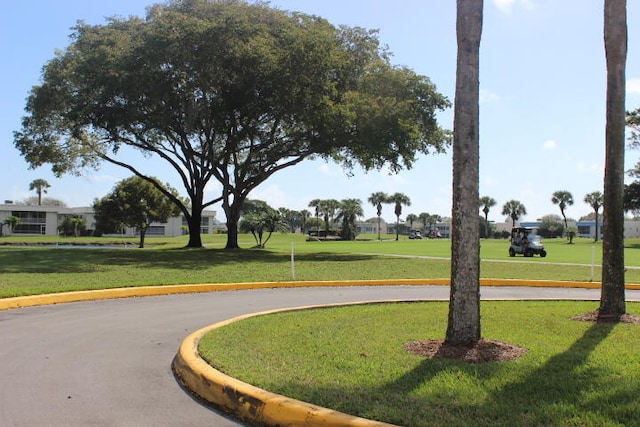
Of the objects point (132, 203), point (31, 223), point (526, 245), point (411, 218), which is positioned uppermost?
point (411, 218)

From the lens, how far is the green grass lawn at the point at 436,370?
14.5 feet

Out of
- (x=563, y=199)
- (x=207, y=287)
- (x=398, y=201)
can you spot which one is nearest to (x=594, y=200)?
(x=563, y=199)

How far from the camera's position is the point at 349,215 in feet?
356

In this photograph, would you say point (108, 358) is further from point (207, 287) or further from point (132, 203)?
point (132, 203)

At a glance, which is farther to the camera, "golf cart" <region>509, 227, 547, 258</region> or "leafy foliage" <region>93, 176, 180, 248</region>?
"leafy foliage" <region>93, 176, 180, 248</region>

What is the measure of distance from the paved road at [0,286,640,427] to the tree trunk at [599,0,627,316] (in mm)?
5045

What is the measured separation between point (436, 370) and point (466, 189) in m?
2.16

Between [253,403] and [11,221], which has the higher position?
[11,221]

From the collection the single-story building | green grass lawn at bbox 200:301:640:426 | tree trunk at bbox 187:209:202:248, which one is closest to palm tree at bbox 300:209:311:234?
the single-story building

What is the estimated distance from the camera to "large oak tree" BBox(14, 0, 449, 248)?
83.8ft

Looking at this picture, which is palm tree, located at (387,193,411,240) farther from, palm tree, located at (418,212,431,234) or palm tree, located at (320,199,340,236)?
palm tree, located at (418,212,431,234)

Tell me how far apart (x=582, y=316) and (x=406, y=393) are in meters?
5.79

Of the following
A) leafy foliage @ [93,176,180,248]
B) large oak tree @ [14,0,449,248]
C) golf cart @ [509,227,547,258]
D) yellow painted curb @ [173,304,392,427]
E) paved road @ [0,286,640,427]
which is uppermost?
large oak tree @ [14,0,449,248]

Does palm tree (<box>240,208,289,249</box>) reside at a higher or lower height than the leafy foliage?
lower
